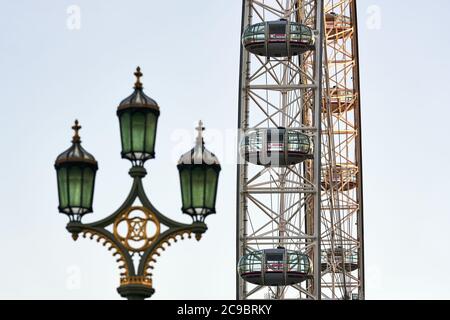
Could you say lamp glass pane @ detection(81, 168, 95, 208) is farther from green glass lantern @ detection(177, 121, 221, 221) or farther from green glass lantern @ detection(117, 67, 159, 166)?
green glass lantern @ detection(177, 121, 221, 221)

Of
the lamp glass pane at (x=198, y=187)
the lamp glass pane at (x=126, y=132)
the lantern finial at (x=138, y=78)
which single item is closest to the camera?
the lamp glass pane at (x=198, y=187)

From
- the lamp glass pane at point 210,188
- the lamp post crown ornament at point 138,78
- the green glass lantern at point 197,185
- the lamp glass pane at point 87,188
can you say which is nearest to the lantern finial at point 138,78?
the lamp post crown ornament at point 138,78

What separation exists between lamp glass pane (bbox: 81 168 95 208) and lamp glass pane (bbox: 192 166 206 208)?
123 cm

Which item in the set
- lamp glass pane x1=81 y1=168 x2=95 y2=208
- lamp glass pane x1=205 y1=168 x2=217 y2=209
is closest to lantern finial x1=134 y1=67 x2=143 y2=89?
lamp glass pane x1=81 y1=168 x2=95 y2=208

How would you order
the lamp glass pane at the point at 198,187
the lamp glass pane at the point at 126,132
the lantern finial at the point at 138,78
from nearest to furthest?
1. the lamp glass pane at the point at 198,187
2. the lamp glass pane at the point at 126,132
3. the lantern finial at the point at 138,78

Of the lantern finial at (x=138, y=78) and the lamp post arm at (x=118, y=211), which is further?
the lantern finial at (x=138, y=78)

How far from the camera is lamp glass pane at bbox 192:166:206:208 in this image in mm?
17859

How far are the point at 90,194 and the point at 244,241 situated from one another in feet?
160

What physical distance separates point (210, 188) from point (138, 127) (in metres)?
1.16

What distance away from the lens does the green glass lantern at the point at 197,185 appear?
17.8 metres

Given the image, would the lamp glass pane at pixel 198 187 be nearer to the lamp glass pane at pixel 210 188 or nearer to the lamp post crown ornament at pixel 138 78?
the lamp glass pane at pixel 210 188

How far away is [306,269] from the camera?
2431 inches
